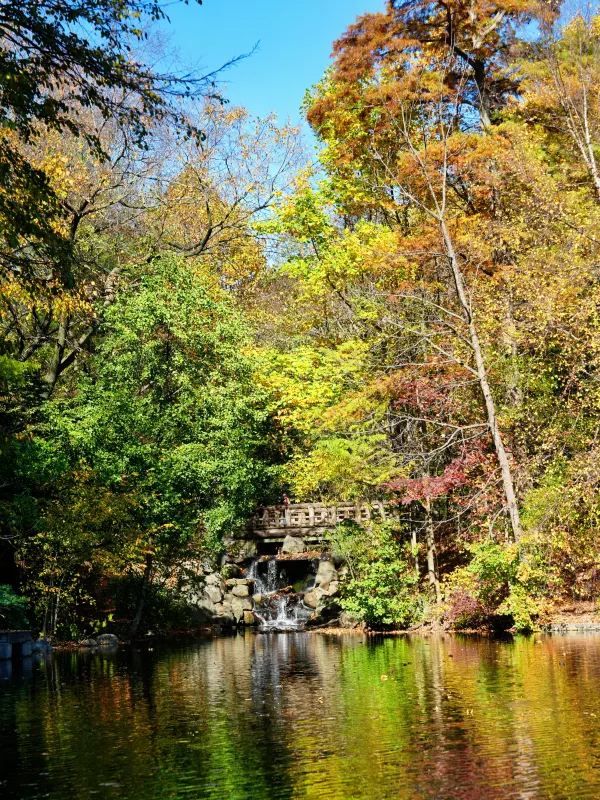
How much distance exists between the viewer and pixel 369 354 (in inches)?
1089

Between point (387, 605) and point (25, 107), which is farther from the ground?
point (25, 107)

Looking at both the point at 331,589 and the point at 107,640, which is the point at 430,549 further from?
the point at 107,640

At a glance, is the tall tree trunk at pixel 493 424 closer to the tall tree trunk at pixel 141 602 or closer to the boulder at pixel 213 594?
the tall tree trunk at pixel 141 602

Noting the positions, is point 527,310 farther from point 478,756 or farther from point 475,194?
point 478,756

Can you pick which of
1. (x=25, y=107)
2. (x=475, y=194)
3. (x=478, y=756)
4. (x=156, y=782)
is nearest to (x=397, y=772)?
(x=478, y=756)

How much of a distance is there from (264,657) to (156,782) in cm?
1184

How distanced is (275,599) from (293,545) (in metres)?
2.60

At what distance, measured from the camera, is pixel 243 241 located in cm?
3469

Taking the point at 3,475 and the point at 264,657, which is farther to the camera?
the point at 3,475

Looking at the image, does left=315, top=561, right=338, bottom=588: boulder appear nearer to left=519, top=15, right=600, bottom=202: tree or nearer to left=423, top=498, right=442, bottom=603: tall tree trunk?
left=423, top=498, right=442, bottom=603: tall tree trunk

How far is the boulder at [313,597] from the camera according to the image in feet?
93.6

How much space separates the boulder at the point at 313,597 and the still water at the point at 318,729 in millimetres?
10744

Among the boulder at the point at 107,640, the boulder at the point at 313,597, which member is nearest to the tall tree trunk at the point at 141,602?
the boulder at the point at 107,640

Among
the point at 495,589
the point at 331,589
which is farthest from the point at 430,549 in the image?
the point at 495,589
